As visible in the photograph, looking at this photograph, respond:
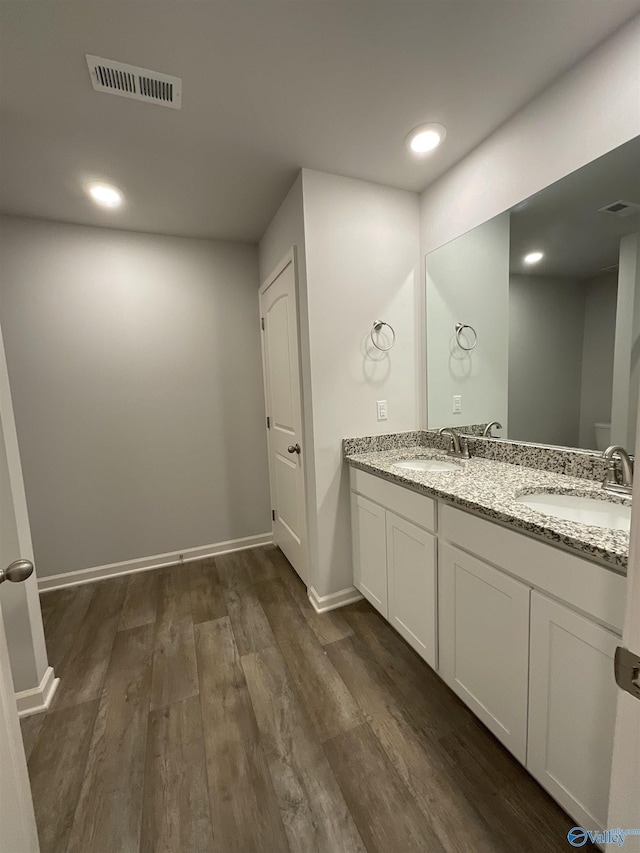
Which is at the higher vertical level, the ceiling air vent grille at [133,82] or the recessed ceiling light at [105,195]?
the ceiling air vent grille at [133,82]

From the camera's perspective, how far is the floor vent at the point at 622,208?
123cm

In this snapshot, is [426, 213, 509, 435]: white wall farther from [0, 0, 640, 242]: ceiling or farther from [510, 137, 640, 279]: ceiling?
[0, 0, 640, 242]: ceiling

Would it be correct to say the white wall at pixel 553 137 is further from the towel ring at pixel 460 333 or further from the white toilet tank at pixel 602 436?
the white toilet tank at pixel 602 436

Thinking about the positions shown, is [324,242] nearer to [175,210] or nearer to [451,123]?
[451,123]

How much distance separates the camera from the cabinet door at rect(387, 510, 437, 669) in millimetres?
1419

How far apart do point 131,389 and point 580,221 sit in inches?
108

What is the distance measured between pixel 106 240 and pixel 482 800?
11.2 ft

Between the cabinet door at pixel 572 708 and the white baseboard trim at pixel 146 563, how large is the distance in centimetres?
225

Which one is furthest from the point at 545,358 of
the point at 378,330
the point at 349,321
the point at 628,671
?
the point at 628,671

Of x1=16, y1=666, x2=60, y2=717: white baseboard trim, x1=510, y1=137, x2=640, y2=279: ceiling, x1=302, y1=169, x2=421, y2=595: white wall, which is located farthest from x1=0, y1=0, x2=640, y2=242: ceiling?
x1=16, y1=666, x2=60, y2=717: white baseboard trim

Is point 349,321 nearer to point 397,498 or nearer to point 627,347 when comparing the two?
point 397,498

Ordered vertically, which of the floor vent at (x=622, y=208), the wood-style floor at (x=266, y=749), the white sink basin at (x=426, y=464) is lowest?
the wood-style floor at (x=266, y=749)

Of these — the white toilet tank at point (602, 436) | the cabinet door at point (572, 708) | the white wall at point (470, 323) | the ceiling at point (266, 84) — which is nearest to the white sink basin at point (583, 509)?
the white toilet tank at point (602, 436)

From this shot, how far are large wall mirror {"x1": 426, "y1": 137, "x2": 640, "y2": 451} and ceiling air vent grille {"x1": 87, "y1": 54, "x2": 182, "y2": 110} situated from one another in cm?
149
